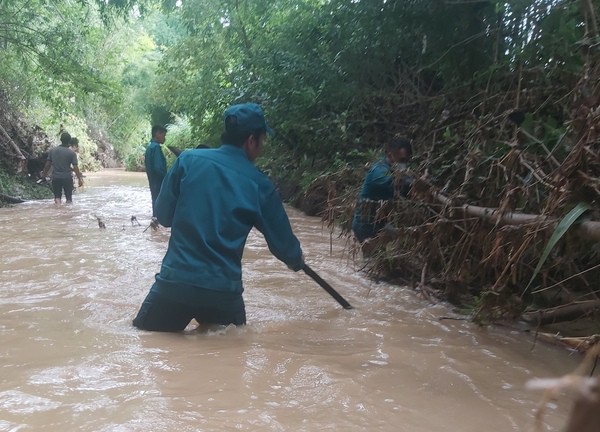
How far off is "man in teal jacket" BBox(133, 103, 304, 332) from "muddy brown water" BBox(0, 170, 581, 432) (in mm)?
216

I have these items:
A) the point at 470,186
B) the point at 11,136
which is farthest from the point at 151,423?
the point at 11,136

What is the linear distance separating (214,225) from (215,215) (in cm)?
6

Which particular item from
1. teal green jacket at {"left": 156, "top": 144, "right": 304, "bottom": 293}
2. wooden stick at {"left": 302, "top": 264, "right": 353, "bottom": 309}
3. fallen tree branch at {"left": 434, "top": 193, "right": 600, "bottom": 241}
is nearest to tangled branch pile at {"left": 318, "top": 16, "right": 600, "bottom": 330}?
fallen tree branch at {"left": 434, "top": 193, "right": 600, "bottom": 241}

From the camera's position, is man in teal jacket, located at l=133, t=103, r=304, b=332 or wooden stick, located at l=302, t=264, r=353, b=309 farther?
wooden stick, located at l=302, t=264, r=353, b=309

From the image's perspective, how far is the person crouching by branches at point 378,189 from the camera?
5.48 meters

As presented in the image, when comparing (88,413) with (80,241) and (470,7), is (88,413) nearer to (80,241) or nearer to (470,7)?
(80,241)

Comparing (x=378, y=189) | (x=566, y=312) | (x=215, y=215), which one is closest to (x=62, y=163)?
(x=378, y=189)

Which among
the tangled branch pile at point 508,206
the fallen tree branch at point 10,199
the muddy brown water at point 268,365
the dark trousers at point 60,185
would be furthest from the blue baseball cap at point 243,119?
the fallen tree branch at point 10,199

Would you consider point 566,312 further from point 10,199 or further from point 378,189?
point 10,199

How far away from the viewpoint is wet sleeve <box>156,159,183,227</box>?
11.7 ft

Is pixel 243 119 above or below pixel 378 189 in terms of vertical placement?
above

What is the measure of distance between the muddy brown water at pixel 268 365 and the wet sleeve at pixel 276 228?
584 mm

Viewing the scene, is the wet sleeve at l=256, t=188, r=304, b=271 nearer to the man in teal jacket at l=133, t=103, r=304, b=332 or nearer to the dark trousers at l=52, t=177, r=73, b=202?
the man in teal jacket at l=133, t=103, r=304, b=332

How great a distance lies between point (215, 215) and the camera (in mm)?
3436
